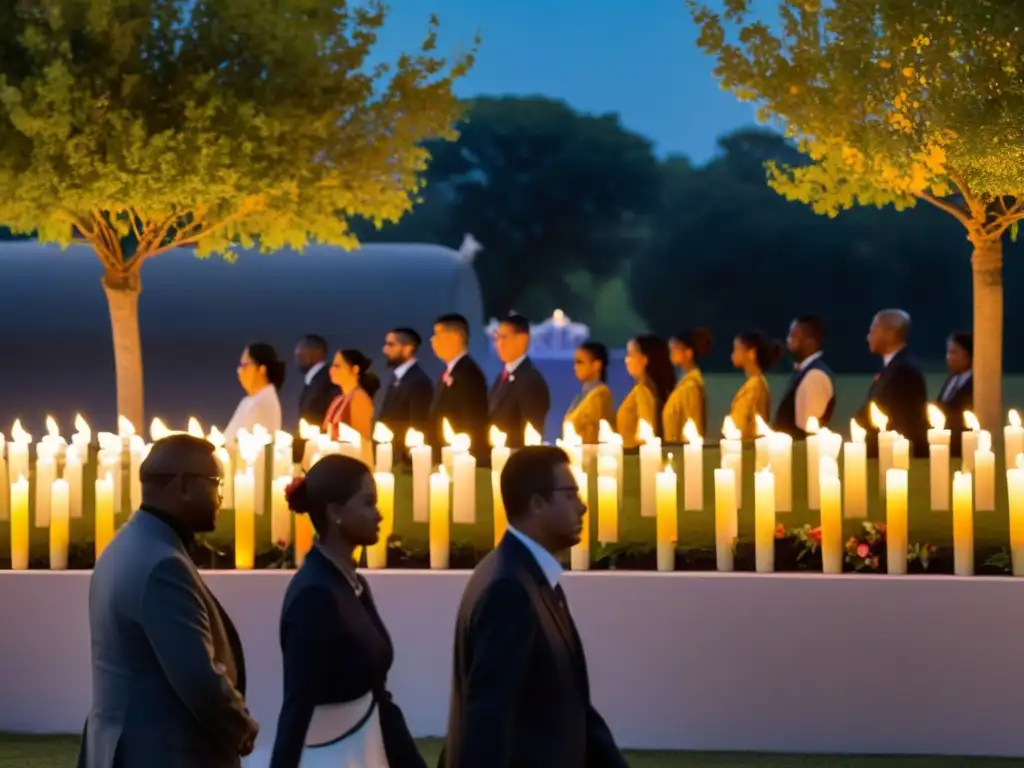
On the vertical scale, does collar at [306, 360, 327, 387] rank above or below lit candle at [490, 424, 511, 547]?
above

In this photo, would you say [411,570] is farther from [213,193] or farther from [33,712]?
[213,193]

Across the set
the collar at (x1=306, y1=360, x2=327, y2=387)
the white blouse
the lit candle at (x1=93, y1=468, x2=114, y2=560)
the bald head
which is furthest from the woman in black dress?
the collar at (x1=306, y1=360, x2=327, y2=387)

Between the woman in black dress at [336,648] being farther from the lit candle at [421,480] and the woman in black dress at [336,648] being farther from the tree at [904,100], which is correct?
the tree at [904,100]

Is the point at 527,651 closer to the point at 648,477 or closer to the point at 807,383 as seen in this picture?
the point at 648,477

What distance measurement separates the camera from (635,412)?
12844 millimetres

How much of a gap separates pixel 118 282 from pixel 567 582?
8.34 metres

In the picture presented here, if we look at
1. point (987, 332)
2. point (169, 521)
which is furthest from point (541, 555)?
point (987, 332)

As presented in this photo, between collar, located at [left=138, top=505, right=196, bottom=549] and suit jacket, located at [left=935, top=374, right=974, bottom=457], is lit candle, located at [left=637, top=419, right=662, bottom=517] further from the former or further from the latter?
suit jacket, located at [left=935, top=374, right=974, bottom=457]

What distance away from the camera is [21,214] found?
1468cm

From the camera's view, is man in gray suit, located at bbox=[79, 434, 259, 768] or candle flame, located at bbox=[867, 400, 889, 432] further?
candle flame, located at bbox=[867, 400, 889, 432]

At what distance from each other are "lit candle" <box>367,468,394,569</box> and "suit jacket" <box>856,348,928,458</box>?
13.5ft

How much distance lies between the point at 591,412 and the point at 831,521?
409cm

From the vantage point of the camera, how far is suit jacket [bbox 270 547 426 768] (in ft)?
17.6

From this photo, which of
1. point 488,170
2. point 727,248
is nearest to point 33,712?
point 727,248
